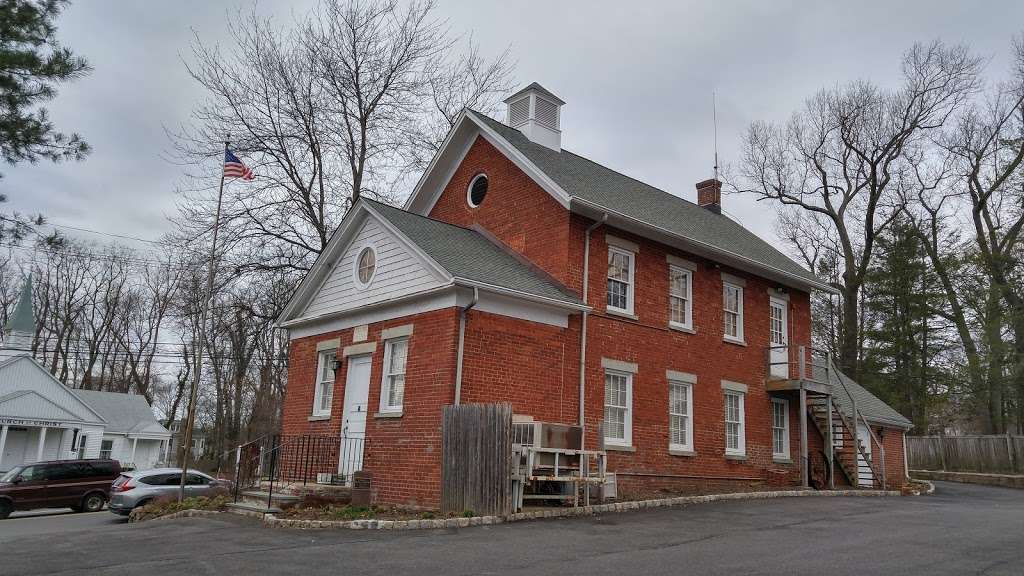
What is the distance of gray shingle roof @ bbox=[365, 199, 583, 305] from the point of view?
14.5 metres

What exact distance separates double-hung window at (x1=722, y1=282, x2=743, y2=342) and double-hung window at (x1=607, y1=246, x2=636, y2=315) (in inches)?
143

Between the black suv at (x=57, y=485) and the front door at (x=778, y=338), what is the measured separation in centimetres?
2085

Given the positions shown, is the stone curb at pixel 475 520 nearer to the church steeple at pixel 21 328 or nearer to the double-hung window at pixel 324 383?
the double-hung window at pixel 324 383

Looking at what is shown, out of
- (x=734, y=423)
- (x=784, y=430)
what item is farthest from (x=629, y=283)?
(x=784, y=430)

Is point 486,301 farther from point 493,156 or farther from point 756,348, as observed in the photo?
point 756,348

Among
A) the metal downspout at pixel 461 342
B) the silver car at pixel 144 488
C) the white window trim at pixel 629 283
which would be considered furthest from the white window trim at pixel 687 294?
the silver car at pixel 144 488

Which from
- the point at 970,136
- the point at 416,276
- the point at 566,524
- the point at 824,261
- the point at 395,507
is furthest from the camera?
the point at 824,261

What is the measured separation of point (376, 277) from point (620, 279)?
5.50 meters

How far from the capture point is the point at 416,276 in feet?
48.9

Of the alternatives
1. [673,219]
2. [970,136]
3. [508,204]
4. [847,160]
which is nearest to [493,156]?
[508,204]

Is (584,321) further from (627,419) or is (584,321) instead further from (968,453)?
(968,453)

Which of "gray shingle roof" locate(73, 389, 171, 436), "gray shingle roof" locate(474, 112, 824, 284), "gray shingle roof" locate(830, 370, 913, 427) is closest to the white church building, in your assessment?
"gray shingle roof" locate(73, 389, 171, 436)

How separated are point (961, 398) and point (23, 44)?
38.2m

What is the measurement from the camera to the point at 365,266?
1662cm
